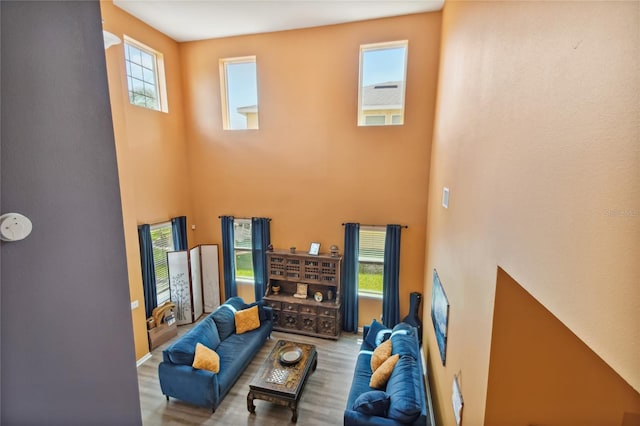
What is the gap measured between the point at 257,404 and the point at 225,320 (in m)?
1.60

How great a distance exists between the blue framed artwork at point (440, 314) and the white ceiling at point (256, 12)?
457 centimetres

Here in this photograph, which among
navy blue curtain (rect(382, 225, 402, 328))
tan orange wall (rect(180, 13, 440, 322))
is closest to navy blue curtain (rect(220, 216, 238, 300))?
tan orange wall (rect(180, 13, 440, 322))

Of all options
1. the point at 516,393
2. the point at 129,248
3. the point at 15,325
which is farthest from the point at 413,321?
the point at 15,325

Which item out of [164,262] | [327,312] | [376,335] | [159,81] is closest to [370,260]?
[327,312]

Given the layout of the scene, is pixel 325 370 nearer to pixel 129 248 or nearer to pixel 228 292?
pixel 228 292

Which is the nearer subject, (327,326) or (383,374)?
(383,374)

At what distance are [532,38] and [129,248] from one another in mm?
5826

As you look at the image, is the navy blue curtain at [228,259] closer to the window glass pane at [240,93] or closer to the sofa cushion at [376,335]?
the window glass pane at [240,93]

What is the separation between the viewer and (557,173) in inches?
47.2

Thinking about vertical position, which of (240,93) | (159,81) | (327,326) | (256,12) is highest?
(256,12)

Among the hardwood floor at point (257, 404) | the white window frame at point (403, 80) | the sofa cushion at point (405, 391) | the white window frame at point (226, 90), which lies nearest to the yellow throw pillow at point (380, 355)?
the sofa cushion at point (405, 391)

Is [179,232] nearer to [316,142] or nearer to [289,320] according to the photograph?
[289,320]

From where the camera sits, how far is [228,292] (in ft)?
22.3

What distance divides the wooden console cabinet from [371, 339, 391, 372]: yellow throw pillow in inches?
60.2
